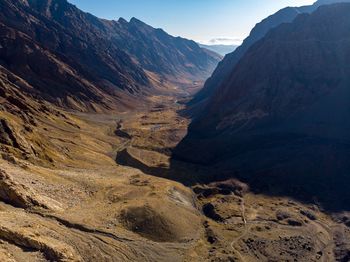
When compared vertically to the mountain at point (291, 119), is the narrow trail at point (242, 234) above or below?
below

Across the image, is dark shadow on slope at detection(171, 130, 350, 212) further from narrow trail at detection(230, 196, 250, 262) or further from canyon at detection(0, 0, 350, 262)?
narrow trail at detection(230, 196, 250, 262)

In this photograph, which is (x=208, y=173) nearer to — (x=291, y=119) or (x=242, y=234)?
(x=242, y=234)

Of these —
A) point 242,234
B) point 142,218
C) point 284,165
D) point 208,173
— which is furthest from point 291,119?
A: point 142,218

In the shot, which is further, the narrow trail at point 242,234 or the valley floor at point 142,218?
the narrow trail at point 242,234

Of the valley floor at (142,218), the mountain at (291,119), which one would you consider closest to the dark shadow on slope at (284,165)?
the mountain at (291,119)

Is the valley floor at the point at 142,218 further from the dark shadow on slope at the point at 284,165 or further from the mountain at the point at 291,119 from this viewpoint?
the mountain at the point at 291,119
